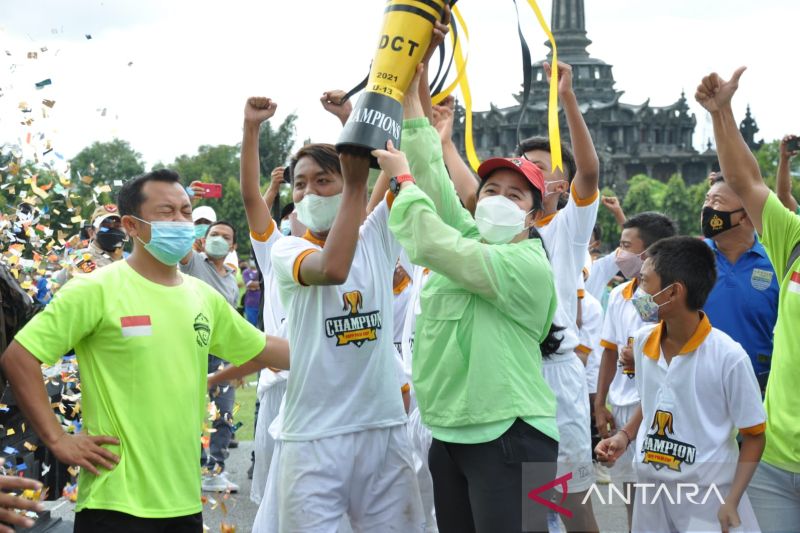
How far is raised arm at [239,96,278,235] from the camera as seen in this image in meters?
5.35

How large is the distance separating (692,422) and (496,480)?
1.10 m

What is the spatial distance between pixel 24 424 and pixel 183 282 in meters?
1.39

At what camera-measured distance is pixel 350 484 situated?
4.90 m

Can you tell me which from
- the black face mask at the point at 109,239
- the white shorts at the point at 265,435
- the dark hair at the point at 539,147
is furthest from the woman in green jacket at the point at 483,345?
the black face mask at the point at 109,239

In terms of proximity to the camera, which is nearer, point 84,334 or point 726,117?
point 84,334

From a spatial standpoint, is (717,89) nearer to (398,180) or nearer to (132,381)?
(398,180)

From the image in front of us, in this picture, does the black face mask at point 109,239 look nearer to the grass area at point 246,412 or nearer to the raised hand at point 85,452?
the grass area at point 246,412

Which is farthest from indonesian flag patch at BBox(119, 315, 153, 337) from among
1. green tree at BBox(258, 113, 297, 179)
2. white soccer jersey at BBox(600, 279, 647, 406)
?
green tree at BBox(258, 113, 297, 179)

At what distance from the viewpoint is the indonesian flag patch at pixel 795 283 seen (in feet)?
16.5

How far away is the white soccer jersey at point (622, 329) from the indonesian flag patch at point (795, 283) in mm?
2045

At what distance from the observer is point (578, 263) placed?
5.91m

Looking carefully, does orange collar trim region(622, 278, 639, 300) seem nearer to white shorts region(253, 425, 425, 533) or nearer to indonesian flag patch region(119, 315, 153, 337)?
white shorts region(253, 425, 425, 533)

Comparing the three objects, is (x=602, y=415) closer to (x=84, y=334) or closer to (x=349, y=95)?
(x=349, y=95)

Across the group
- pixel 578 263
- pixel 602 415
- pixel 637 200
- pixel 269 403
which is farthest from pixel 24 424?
pixel 637 200
